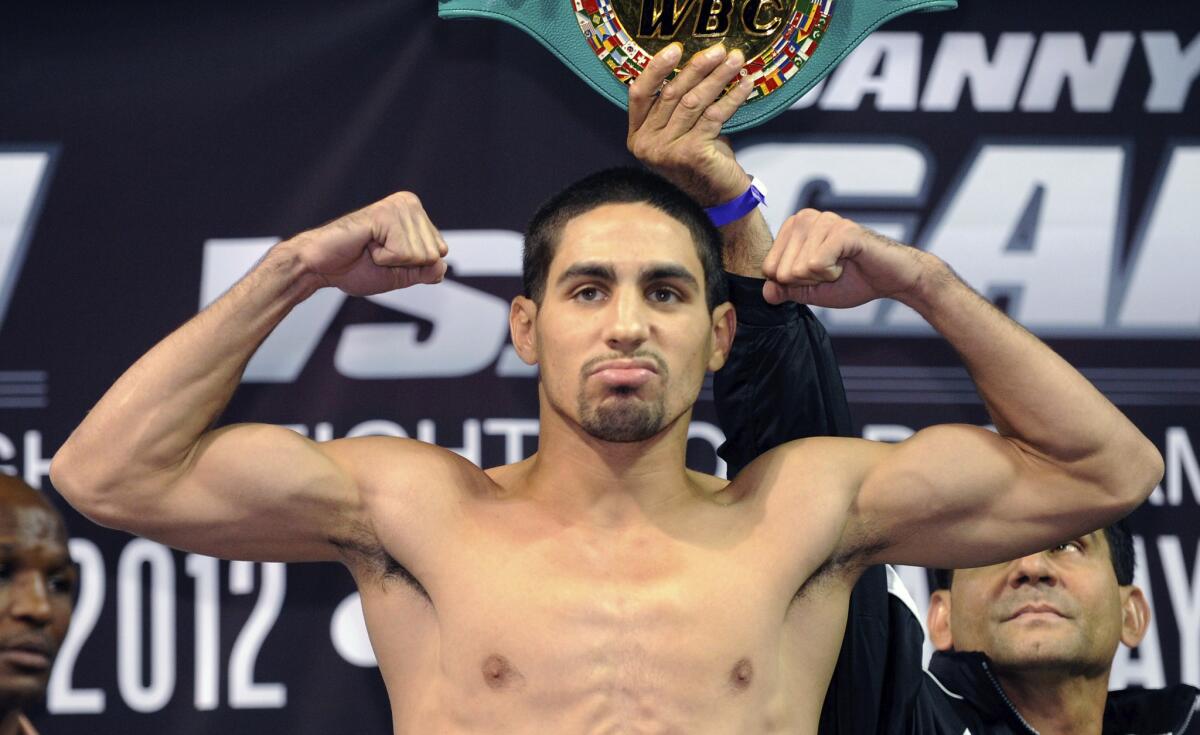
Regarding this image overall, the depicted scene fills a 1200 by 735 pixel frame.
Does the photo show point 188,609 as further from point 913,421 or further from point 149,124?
point 913,421

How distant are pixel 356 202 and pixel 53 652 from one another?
0.96 meters

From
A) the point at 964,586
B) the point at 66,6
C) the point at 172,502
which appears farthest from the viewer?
the point at 66,6

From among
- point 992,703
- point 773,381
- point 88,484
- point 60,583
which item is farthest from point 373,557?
point 992,703

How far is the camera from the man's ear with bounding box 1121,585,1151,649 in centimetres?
298

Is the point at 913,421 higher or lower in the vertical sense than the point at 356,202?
lower

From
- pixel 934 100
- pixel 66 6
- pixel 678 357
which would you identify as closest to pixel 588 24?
pixel 678 357

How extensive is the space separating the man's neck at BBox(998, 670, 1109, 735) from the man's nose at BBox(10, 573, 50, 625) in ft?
5.15

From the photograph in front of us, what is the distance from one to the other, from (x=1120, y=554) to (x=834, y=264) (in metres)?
1.12

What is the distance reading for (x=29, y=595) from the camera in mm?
2607

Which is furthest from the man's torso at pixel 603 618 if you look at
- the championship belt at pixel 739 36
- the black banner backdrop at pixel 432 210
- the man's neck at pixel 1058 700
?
the black banner backdrop at pixel 432 210

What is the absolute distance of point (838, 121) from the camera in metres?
3.15

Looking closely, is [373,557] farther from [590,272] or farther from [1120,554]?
[1120,554]

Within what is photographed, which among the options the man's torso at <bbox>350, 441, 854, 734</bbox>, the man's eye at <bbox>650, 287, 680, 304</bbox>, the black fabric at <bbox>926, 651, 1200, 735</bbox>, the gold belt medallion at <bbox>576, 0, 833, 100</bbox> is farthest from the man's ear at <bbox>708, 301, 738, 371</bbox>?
the black fabric at <bbox>926, 651, 1200, 735</bbox>

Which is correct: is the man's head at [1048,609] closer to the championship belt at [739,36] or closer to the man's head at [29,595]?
the championship belt at [739,36]
